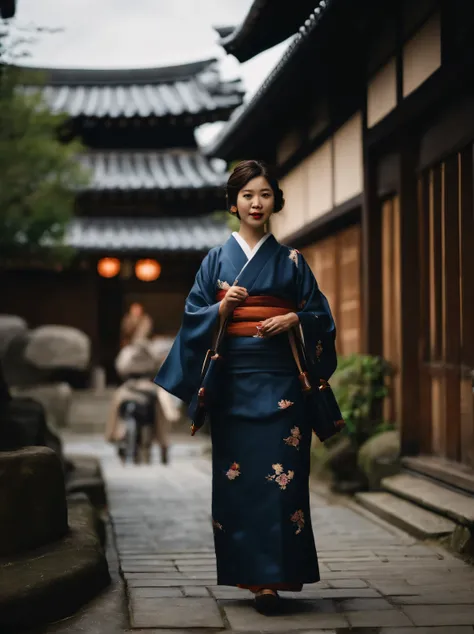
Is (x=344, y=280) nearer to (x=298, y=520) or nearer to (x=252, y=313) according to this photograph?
(x=252, y=313)

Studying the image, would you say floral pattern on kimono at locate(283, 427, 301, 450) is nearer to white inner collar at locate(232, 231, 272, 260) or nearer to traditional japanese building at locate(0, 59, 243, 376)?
white inner collar at locate(232, 231, 272, 260)

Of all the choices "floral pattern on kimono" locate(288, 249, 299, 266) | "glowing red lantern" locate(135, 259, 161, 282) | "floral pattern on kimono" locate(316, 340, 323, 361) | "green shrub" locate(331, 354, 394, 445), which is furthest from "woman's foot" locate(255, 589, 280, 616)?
"glowing red lantern" locate(135, 259, 161, 282)

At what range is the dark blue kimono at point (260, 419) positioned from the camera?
16.1ft

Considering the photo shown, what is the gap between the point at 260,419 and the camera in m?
5.01

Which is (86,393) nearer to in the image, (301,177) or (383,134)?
(301,177)

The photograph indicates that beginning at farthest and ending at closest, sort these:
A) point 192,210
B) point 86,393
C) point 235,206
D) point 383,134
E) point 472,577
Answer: point 192,210
point 86,393
point 383,134
point 472,577
point 235,206

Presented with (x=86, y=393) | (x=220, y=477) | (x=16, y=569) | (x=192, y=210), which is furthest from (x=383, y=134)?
(x=192, y=210)

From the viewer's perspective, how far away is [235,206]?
5324 millimetres

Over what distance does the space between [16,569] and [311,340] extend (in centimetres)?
187

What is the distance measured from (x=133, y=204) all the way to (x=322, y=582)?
22182 millimetres

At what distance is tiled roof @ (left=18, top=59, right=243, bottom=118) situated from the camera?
28016 millimetres

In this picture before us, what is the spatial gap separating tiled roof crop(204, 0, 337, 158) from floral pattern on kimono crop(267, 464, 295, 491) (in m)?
4.34

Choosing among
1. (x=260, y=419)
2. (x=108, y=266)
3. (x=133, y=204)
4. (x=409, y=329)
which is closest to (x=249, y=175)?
(x=260, y=419)

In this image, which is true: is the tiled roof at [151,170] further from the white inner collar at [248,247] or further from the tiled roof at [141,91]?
the white inner collar at [248,247]
